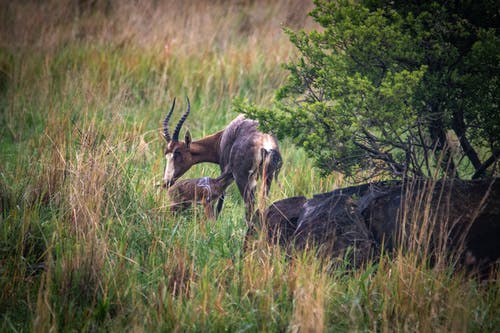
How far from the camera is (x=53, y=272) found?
14.8 ft

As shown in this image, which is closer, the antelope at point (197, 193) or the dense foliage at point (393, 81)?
the dense foliage at point (393, 81)

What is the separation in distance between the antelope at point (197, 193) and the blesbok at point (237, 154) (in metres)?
0.31

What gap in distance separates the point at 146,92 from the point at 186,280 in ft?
20.3

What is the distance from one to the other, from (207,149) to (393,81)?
358 cm

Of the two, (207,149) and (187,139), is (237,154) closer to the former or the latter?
(187,139)

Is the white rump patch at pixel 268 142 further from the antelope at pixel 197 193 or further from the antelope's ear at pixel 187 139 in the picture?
the antelope's ear at pixel 187 139

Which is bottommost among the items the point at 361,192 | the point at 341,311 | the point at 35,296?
the point at 35,296

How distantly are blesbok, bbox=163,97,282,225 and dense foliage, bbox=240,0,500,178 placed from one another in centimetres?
141

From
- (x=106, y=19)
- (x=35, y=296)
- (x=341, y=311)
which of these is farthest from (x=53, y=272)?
(x=106, y=19)

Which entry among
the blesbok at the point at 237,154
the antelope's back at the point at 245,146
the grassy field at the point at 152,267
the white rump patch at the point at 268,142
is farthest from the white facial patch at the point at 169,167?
the white rump patch at the point at 268,142

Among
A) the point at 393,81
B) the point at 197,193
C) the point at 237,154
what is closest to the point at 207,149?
the point at 237,154

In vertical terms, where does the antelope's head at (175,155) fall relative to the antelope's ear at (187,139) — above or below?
below

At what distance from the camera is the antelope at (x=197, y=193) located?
6539 millimetres

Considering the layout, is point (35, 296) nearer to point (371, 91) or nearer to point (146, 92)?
point (371, 91)
